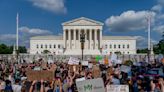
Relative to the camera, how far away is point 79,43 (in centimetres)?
12444

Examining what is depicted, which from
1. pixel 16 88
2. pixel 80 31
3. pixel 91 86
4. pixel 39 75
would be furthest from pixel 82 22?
pixel 91 86

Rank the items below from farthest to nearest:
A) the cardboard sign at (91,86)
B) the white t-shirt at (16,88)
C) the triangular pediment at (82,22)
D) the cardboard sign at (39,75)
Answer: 1. the triangular pediment at (82,22)
2. the cardboard sign at (39,75)
3. the white t-shirt at (16,88)
4. the cardboard sign at (91,86)

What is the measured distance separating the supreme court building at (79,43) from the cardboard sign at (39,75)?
10198 cm

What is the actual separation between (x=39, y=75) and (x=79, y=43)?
112848 mm

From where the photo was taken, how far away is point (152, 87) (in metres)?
11.0

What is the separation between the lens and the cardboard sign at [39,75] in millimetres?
11469

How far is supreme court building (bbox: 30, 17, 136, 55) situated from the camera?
122125 mm

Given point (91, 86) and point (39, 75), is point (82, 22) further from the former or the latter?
point (91, 86)

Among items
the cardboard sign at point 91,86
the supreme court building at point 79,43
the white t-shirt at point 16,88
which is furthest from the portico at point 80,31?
the cardboard sign at point 91,86

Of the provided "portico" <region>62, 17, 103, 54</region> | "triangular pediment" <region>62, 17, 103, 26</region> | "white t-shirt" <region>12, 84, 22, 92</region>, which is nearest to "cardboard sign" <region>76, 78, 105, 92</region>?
"white t-shirt" <region>12, 84, 22, 92</region>

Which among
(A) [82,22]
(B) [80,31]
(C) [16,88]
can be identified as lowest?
(C) [16,88]

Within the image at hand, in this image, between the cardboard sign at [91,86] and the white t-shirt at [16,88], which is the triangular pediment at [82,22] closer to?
the white t-shirt at [16,88]

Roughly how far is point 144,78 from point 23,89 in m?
3.79

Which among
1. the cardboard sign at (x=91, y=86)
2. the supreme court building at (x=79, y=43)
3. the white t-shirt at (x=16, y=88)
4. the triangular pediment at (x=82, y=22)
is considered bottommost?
the white t-shirt at (x=16, y=88)
